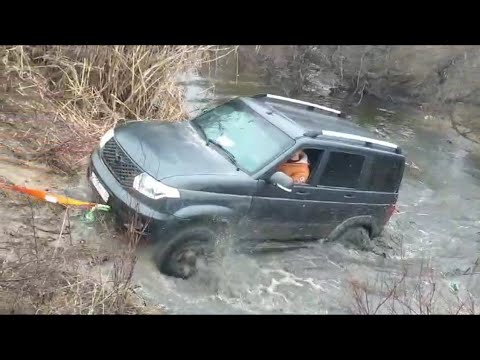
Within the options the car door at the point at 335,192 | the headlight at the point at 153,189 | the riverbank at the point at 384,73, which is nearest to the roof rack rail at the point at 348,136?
the car door at the point at 335,192

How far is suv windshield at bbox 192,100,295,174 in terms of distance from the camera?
625 centimetres

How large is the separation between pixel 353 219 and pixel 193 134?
8.13 ft

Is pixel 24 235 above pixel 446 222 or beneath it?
above

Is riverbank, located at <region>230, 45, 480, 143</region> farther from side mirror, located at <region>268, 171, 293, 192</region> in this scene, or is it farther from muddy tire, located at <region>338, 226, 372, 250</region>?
side mirror, located at <region>268, 171, 293, 192</region>

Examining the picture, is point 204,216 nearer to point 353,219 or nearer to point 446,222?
point 353,219

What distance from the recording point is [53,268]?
4969 mm

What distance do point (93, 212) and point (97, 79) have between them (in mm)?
4396

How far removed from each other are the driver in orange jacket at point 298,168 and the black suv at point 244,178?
3.0 inches

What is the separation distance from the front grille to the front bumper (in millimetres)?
63

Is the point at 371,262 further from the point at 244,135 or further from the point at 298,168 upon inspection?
the point at 244,135

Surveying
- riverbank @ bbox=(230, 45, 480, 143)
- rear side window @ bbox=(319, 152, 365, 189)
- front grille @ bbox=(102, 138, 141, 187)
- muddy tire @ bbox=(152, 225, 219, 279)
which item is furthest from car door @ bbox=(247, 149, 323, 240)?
riverbank @ bbox=(230, 45, 480, 143)

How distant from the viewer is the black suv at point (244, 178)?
18.3ft

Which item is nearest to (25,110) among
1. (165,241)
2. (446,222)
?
(165,241)

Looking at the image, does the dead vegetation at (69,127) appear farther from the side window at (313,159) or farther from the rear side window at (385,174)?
the rear side window at (385,174)
